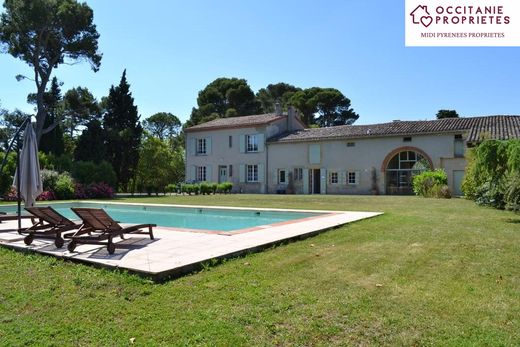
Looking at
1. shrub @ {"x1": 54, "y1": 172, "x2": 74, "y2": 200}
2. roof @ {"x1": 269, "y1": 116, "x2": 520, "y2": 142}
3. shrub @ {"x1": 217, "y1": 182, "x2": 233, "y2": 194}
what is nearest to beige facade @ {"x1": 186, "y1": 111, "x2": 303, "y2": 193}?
roof @ {"x1": 269, "y1": 116, "x2": 520, "y2": 142}

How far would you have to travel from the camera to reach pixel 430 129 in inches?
1080

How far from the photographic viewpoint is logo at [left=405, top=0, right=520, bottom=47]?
1250cm

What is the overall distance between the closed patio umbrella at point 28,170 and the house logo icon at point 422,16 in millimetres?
11386

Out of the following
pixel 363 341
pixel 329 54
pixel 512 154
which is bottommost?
pixel 363 341

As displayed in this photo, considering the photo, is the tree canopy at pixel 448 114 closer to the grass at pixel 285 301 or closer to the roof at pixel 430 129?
the roof at pixel 430 129

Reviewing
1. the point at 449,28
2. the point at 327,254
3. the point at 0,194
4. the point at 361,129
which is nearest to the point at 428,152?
the point at 361,129

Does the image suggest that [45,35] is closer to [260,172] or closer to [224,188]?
[224,188]

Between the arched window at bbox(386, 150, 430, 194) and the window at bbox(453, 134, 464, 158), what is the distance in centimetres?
219

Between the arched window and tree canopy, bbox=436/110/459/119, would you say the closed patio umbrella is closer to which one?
the arched window

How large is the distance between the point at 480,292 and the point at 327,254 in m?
2.40

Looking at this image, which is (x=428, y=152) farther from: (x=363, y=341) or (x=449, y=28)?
(x=363, y=341)

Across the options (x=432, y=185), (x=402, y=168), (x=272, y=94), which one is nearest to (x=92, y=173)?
(x=402, y=168)

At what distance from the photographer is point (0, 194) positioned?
2152 cm

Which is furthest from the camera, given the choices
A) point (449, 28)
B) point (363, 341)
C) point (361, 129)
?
point (361, 129)
